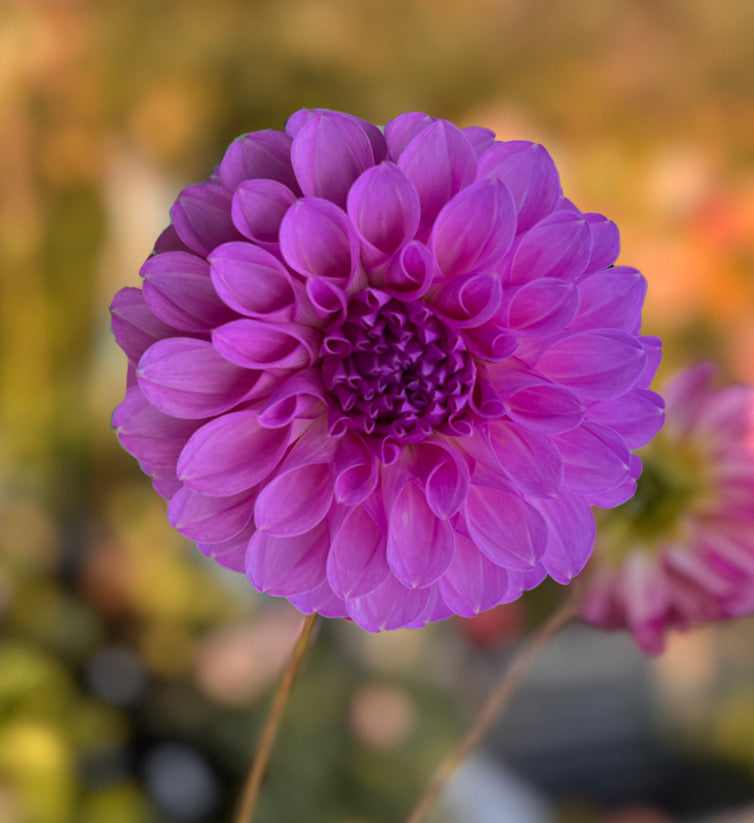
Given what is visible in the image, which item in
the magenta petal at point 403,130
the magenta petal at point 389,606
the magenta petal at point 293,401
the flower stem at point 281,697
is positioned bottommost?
the flower stem at point 281,697

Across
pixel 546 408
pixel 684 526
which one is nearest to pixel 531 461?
pixel 546 408

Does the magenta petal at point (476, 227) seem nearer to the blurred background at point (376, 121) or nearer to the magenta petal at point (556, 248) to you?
the magenta petal at point (556, 248)

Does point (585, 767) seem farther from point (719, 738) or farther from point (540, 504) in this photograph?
point (540, 504)

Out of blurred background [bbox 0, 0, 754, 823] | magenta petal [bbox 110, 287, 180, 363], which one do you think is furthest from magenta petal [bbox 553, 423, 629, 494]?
blurred background [bbox 0, 0, 754, 823]

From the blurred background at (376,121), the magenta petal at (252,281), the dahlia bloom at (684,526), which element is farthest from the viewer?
the blurred background at (376,121)

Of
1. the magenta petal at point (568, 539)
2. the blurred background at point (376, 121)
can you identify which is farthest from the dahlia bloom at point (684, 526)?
the blurred background at point (376, 121)

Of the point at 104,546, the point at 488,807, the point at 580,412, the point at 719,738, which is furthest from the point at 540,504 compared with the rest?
the point at 719,738

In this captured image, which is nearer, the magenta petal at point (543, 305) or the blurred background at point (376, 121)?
the magenta petal at point (543, 305)

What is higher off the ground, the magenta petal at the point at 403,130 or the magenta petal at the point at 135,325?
the magenta petal at the point at 403,130
